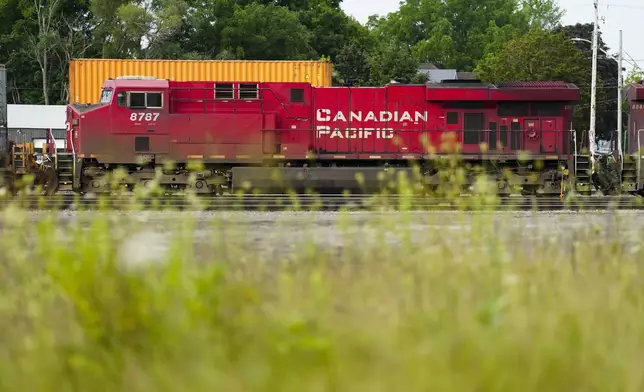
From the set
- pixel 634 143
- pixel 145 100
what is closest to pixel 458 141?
pixel 634 143

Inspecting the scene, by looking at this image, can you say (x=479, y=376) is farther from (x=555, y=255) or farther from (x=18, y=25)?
(x=18, y=25)

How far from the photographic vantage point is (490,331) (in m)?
4.34

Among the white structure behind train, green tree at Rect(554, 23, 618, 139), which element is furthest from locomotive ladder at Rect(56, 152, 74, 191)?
green tree at Rect(554, 23, 618, 139)

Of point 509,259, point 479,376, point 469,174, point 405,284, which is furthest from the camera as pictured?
point 469,174

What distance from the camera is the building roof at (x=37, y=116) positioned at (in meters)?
44.6

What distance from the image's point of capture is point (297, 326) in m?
4.12

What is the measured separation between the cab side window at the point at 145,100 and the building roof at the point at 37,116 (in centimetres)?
2547

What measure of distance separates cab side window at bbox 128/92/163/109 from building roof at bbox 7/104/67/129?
25.5 m

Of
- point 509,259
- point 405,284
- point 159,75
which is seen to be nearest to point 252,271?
point 405,284

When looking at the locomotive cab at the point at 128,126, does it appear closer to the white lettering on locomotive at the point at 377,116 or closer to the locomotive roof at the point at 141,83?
the locomotive roof at the point at 141,83

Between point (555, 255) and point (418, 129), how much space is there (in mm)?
14147

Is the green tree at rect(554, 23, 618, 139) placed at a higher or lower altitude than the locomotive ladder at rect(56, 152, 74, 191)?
higher

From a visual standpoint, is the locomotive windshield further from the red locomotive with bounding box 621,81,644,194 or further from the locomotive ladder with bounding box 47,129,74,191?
the red locomotive with bounding box 621,81,644,194

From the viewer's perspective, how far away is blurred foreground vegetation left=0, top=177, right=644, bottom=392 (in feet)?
13.0
